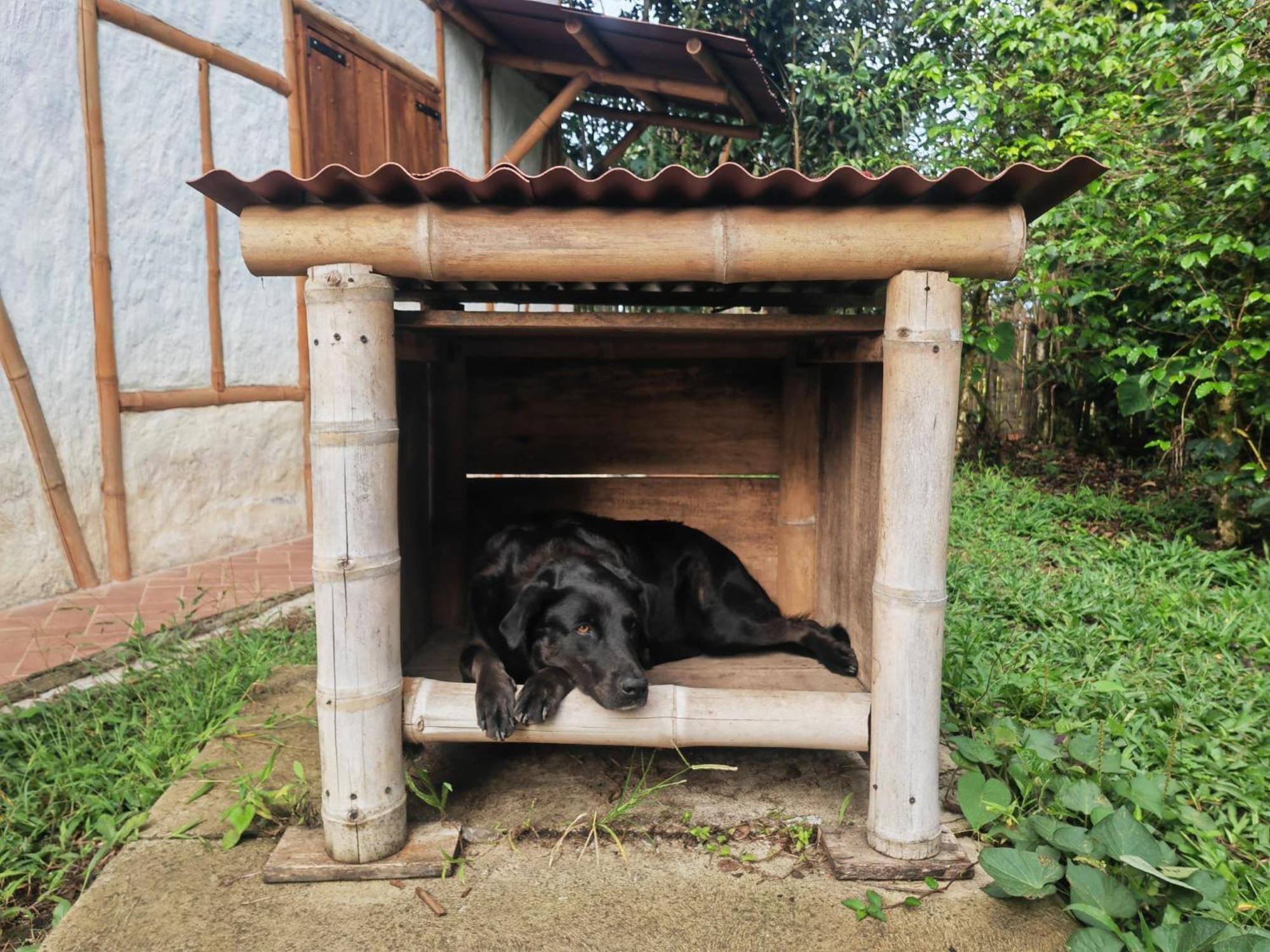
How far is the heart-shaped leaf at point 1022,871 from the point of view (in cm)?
196

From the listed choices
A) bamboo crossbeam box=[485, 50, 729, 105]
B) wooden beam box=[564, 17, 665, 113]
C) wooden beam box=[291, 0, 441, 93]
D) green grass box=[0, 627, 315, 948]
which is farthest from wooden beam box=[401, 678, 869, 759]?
bamboo crossbeam box=[485, 50, 729, 105]

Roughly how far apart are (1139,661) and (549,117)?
7225 millimetres

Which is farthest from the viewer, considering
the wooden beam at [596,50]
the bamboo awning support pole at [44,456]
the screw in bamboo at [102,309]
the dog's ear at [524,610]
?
the wooden beam at [596,50]

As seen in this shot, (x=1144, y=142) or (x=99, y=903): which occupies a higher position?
(x=1144, y=142)

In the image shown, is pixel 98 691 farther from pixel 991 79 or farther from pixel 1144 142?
pixel 991 79

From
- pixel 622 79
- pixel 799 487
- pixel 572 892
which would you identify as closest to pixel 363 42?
pixel 622 79

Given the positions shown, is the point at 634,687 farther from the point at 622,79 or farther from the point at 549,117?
the point at 549,117

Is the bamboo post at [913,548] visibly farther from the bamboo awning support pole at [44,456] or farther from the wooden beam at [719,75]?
the wooden beam at [719,75]

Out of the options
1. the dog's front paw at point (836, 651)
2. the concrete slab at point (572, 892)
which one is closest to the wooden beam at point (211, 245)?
the concrete slab at point (572, 892)

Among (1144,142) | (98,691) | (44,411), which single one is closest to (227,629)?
(98,691)

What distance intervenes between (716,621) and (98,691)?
7.93 feet

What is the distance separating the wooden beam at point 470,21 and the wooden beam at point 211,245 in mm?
3034

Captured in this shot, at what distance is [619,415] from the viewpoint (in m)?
3.70

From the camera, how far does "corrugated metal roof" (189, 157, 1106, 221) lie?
2010 mm
